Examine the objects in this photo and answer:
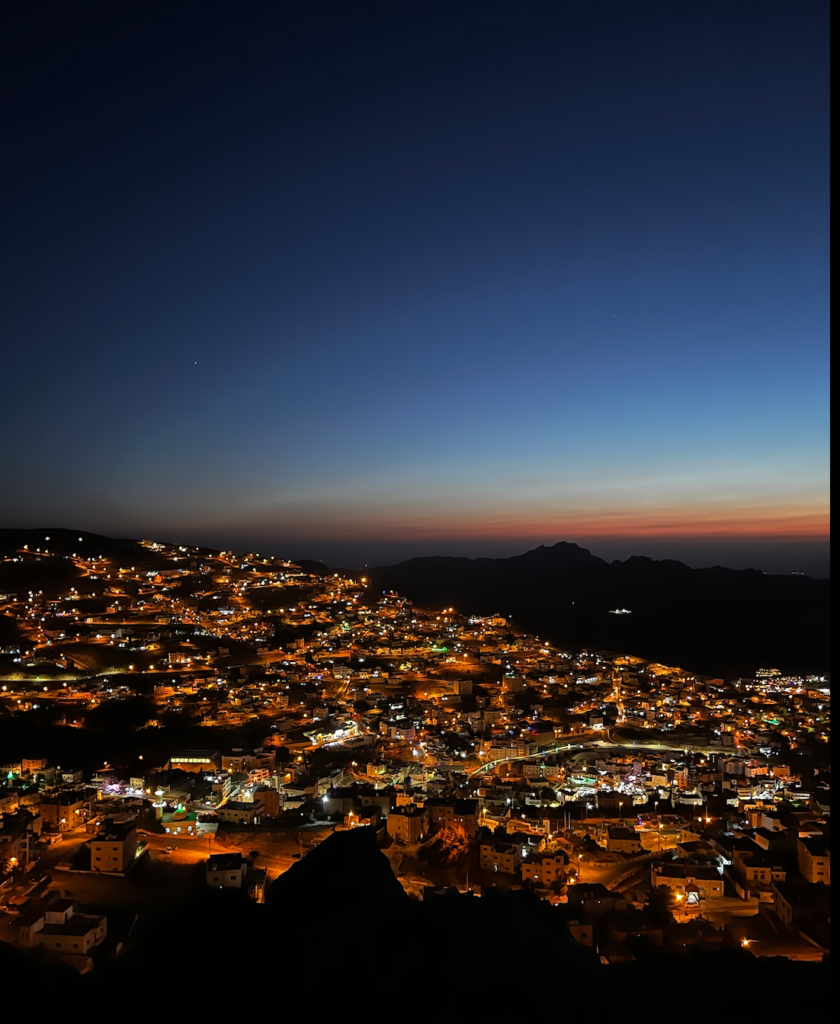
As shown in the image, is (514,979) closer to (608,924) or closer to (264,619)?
(608,924)

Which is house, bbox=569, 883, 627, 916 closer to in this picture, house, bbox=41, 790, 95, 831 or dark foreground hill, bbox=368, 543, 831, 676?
house, bbox=41, 790, 95, 831

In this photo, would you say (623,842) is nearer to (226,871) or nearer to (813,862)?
(813,862)

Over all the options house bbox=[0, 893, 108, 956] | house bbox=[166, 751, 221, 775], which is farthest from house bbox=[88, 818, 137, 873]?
house bbox=[166, 751, 221, 775]

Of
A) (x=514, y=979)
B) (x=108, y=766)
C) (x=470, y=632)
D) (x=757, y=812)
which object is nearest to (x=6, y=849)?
(x=108, y=766)

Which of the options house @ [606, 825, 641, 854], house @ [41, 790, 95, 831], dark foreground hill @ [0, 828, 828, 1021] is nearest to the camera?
dark foreground hill @ [0, 828, 828, 1021]

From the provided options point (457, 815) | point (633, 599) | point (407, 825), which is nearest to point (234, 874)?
Result: point (407, 825)

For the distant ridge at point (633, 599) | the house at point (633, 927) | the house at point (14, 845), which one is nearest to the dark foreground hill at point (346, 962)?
the house at point (633, 927)

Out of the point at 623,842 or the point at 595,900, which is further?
the point at 623,842
